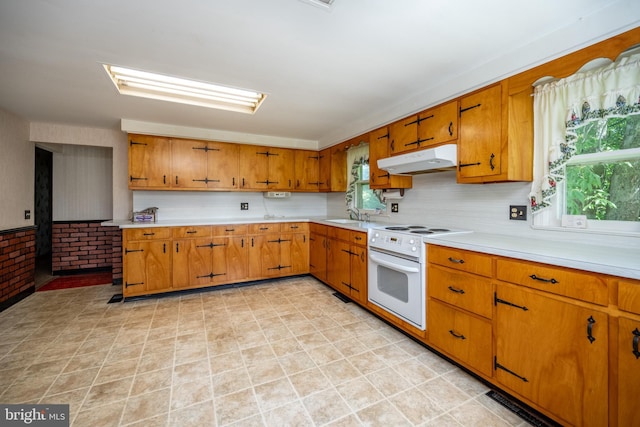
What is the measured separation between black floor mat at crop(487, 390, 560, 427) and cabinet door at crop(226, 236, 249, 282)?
307cm

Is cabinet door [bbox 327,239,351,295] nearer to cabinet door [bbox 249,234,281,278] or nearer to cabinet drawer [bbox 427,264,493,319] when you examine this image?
cabinet door [bbox 249,234,281,278]

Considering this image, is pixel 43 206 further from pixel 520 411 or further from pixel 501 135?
pixel 520 411

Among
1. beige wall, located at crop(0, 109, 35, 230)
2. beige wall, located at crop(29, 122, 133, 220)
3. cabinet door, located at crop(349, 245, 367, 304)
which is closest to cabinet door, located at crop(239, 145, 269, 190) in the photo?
beige wall, located at crop(29, 122, 133, 220)

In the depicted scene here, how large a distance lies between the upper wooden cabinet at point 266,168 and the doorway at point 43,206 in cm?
359

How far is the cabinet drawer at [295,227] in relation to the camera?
161 inches

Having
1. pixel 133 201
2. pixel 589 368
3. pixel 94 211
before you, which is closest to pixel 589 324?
pixel 589 368

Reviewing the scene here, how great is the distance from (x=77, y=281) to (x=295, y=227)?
3.39m

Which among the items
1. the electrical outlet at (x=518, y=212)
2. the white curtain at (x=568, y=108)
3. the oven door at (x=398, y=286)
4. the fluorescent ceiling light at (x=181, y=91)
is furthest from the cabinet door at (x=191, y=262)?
the white curtain at (x=568, y=108)

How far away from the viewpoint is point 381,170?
3.12 metres

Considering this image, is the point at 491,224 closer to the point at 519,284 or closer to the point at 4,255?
the point at 519,284

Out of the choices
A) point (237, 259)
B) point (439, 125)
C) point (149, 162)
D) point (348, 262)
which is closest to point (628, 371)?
point (439, 125)

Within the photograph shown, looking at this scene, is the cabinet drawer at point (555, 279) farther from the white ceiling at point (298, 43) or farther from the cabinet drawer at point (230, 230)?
the cabinet drawer at point (230, 230)

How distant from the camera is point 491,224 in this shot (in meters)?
2.31

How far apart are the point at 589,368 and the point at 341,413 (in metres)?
1.25
